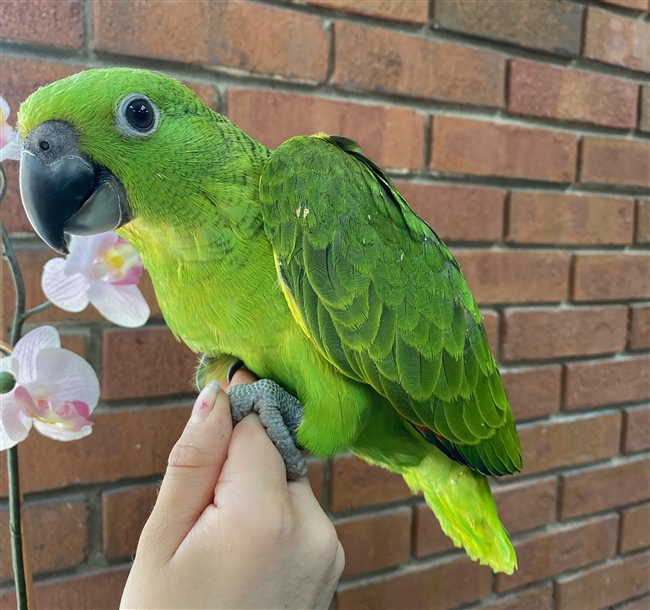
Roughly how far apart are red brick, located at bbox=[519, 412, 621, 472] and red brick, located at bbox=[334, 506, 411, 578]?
0.91 ft

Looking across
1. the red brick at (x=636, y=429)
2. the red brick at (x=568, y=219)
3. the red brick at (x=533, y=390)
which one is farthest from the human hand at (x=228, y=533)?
Result: the red brick at (x=636, y=429)

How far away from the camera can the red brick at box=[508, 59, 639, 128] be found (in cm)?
92

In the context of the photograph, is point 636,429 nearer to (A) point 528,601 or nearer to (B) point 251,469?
(A) point 528,601

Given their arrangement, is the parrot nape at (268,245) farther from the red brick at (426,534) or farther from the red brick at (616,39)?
the red brick at (616,39)

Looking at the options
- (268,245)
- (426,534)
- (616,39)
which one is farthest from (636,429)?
(268,245)

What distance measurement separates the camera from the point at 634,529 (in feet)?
3.76

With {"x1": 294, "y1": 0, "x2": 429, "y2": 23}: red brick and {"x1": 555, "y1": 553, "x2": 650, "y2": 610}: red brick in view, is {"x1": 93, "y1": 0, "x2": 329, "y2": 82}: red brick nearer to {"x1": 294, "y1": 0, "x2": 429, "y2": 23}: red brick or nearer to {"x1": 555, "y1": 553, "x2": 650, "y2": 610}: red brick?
{"x1": 294, "y1": 0, "x2": 429, "y2": 23}: red brick

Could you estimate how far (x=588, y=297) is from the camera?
Result: 103 centimetres

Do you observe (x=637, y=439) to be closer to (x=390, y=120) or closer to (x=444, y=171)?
(x=444, y=171)

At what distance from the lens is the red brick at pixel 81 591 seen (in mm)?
676

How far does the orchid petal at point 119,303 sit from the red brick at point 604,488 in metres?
0.92

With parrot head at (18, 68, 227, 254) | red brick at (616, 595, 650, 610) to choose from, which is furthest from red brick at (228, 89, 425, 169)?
red brick at (616, 595, 650, 610)

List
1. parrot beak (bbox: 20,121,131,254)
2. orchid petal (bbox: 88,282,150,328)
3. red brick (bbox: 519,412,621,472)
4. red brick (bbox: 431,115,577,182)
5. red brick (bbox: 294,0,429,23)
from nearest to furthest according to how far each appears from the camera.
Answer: parrot beak (bbox: 20,121,131,254)
orchid petal (bbox: 88,282,150,328)
red brick (bbox: 294,0,429,23)
red brick (bbox: 431,115,577,182)
red brick (bbox: 519,412,621,472)

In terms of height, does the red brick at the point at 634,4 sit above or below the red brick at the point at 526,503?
above
